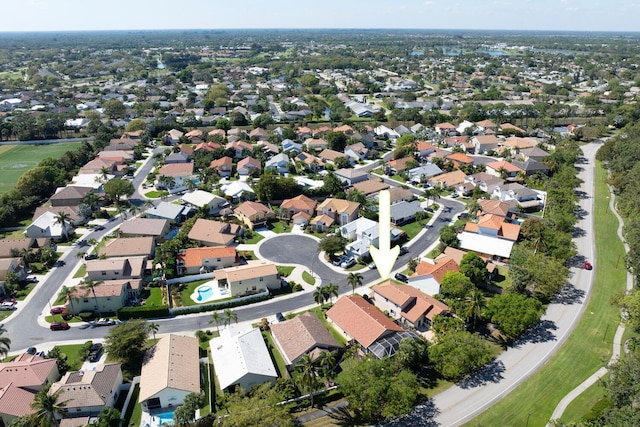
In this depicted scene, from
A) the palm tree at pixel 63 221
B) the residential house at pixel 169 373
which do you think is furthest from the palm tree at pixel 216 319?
the palm tree at pixel 63 221

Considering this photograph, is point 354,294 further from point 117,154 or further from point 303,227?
point 117,154

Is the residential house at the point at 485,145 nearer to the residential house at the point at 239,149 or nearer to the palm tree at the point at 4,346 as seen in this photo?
the residential house at the point at 239,149

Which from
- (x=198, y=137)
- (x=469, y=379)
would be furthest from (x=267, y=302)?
(x=198, y=137)

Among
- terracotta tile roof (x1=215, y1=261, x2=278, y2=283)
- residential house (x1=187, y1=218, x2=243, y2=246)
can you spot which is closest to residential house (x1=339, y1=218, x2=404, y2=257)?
terracotta tile roof (x1=215, y1=261, x2=278, y2=283)

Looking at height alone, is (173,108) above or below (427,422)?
above

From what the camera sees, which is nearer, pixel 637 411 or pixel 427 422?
pixel 637 411

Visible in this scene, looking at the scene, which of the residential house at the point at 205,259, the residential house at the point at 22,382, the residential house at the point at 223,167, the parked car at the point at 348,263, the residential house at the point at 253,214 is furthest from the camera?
the residential house at the point at 223,167
